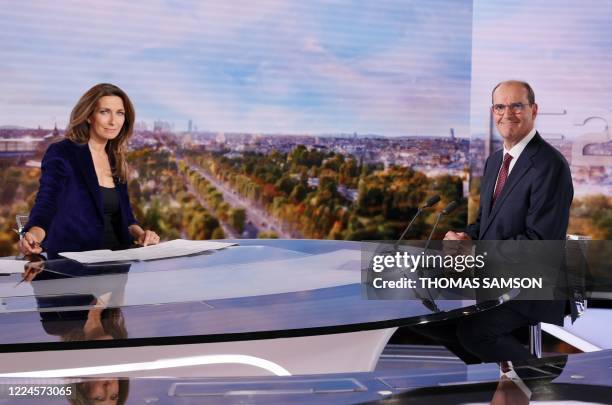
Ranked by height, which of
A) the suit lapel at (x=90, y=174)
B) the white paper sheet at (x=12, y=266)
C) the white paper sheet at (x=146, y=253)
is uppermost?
the suit lapel at (x=90, y=174)

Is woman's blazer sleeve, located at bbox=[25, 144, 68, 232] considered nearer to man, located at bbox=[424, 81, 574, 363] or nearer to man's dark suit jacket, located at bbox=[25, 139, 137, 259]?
man's dark suit jacket, located at bbox=[25, 139, 137, 259]

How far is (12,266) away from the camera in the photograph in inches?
71.6

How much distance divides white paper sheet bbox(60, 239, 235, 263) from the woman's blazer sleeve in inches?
12.6

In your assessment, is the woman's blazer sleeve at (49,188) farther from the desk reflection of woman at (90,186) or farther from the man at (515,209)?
the man at (515,209)

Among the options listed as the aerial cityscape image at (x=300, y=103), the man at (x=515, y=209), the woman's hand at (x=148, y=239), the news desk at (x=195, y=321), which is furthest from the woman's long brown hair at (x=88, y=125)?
the aerial cityscape image at (x=300, y=103)

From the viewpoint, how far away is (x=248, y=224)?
4809 mm

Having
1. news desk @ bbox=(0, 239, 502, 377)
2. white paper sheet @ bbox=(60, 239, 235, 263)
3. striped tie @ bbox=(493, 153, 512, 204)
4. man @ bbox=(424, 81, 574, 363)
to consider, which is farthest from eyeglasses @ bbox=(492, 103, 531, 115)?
white paper sheet @ bbox=(60, 239, 235, 263)

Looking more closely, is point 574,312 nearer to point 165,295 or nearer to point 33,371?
point 165,295

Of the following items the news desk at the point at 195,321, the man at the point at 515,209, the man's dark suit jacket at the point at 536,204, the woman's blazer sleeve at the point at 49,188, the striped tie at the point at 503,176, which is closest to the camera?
the news desk at the point at 195,321

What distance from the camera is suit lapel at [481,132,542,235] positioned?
1946mm

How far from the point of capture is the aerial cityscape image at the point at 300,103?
14.1ft

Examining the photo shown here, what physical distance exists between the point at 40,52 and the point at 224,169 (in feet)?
4.51

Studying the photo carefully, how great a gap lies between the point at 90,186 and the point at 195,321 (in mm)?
1382

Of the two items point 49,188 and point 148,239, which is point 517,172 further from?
point 49,188
